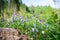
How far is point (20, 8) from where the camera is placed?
350 cm

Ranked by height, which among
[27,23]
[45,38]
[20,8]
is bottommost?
[45,38]

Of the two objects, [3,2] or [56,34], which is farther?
[3,2]

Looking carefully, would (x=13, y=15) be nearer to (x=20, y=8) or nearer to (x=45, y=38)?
(x=20, y=8)

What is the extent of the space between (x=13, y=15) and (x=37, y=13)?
380mm

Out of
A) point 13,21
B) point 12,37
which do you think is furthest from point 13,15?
point 12,37

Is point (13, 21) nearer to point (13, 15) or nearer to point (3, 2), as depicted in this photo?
point (13, 15)

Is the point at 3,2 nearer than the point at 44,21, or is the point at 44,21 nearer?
the point at 44,21

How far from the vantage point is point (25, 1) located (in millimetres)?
3465

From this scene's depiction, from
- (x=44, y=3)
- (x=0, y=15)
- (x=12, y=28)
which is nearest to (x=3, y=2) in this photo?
(x=0, y=15)

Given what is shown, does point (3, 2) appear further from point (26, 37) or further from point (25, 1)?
point (26, 37)

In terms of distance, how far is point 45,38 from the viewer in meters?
3.36

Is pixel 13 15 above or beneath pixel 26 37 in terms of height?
above

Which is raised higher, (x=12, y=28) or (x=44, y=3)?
(x=44, y=3)

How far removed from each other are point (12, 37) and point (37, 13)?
0.51 metres
